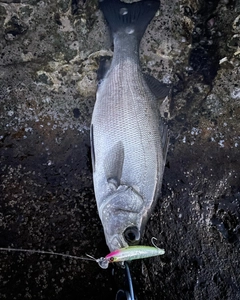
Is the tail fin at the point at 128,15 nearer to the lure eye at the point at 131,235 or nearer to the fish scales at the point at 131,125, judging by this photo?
the fish scales at the point at 131,125

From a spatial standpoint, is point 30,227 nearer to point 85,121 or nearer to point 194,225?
point 85,121

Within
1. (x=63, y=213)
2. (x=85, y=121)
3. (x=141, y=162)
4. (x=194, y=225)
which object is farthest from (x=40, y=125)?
(x=194, y=225)

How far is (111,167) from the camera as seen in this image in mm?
3055

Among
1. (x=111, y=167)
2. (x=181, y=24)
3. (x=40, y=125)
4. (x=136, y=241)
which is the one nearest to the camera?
(x=136, y=241)

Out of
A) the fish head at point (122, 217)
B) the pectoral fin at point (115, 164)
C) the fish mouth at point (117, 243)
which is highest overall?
the pectoral fin at point (115, 164)

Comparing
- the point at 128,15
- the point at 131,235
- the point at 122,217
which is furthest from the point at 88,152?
the point at 128,15

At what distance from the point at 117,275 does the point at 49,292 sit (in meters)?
0.63

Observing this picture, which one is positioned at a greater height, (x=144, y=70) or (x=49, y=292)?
(x=144, y=70)

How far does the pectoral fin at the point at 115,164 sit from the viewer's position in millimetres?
3027

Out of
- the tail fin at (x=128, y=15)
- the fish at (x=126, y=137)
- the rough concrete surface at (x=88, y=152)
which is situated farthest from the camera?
the tail fin at (x=128, y=15)

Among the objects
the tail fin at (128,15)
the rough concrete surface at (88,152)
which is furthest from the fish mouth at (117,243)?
the tail fin at (128,15)

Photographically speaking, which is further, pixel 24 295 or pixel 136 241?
pixel 24 295

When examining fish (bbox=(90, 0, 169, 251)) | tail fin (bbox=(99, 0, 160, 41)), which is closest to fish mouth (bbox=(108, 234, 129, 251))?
fish (bbox=(90, 0, 169, 251))

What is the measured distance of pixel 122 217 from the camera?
115 inches
